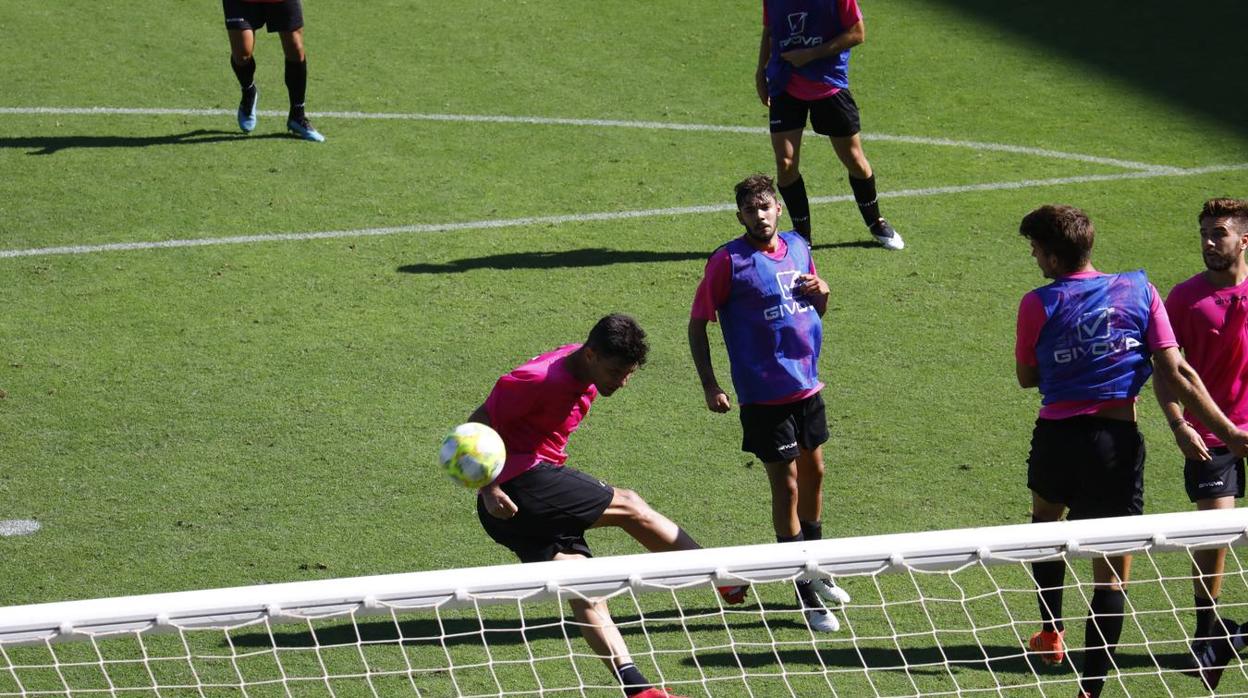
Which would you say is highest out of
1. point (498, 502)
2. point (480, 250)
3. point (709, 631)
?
point (498, 502)

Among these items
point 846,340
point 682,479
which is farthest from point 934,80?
point 682,479

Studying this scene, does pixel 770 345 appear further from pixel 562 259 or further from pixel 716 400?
pixel 562 259

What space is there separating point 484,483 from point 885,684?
1706mm

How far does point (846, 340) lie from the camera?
8688 mm

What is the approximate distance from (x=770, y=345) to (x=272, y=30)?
685 centimetres

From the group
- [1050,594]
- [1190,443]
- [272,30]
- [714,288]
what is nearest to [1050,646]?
[1050,594]

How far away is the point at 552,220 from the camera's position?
1041 cm

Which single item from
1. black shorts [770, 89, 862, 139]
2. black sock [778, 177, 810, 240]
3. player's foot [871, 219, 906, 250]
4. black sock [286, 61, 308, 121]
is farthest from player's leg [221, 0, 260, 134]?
player's foot [871, 219, 906, 250]

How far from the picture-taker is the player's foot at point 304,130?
11.7 m

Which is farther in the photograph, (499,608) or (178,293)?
(178,293)

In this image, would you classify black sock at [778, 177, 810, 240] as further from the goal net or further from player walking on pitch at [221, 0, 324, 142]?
player walking on pitch at [221, 0, 324, 142]

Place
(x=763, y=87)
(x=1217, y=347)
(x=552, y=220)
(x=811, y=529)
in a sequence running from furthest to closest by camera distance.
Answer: (x=552, y=220)
(x=763, y=87)
(x=811, y=529)
(x=1217, y=347)

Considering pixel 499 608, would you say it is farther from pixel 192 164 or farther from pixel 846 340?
pixel 192 164

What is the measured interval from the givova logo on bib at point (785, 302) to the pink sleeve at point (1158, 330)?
1394 mm
